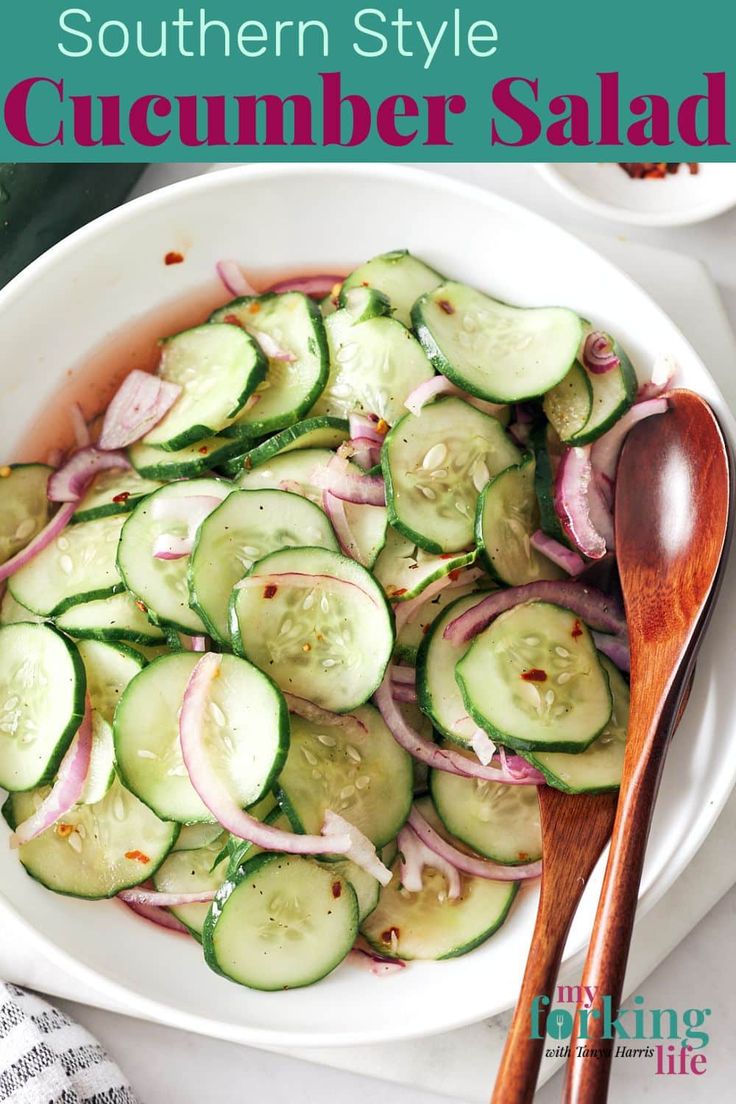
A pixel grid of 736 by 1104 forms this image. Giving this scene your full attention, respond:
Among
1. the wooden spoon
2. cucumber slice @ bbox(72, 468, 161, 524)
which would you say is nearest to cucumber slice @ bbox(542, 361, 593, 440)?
the wooden spoon

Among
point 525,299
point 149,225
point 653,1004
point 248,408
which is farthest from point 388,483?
point 653,1004

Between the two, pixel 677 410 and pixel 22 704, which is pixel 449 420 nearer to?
pixel 677 410

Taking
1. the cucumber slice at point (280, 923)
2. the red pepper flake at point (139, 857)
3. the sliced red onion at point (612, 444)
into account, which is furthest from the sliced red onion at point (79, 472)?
the sliced red onion at point (612, 444)

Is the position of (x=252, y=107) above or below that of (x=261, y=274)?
above

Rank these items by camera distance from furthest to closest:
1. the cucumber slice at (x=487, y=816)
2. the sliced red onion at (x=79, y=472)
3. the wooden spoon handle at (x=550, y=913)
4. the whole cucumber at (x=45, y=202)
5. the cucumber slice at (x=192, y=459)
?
the whole cucumber at (x=45, y=202) → the sliced red onion at (x=79, y=472) → the cucumber slice at (x=192, y=459) → the cucumber slice at (x=487, y=816) → the wooden spoon handle at (x=550, y=913)

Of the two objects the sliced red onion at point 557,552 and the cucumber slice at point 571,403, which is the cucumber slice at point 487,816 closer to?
the sliced red onion at point 557,552

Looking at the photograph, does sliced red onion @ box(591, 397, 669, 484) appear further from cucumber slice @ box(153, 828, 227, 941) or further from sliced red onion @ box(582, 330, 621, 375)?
cucumber slice @ box(153, 828, 227, 941)
